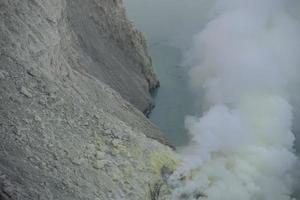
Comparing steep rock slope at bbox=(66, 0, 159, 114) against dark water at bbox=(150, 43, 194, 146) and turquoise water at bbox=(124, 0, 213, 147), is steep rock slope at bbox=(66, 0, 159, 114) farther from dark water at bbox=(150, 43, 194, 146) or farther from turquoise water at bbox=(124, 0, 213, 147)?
turquoise water at bbox=(124, 0, 213, 147)

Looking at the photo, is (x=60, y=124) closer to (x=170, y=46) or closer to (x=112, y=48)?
(x=112, y=48)

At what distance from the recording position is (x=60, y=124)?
102 ft

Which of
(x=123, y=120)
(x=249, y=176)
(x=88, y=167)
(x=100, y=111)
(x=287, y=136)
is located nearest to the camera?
(x=88, y=167)

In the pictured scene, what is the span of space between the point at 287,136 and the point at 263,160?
3590 millimetres

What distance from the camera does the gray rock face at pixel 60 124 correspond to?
28000 millimetres

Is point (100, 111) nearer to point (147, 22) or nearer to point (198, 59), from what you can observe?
point (198, 59)

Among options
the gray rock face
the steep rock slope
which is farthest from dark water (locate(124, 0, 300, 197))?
the gray rock face

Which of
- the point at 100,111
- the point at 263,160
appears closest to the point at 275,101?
the point at 263,160

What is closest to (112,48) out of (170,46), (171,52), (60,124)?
(171,52)

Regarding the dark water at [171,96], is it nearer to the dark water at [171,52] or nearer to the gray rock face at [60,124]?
the dark water at [171,52]

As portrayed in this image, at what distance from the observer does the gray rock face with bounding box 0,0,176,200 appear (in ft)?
Answer: 91.9

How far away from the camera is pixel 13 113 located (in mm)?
28891

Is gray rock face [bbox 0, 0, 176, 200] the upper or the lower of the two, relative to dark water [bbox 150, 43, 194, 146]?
lower

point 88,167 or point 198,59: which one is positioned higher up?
point 198,59
